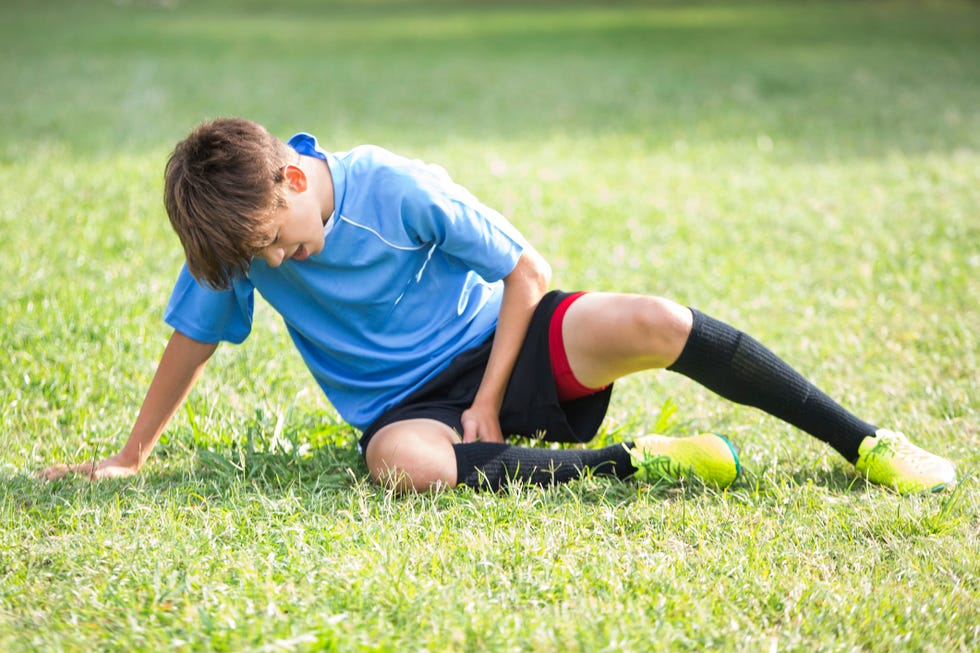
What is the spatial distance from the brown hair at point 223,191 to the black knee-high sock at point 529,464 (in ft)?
2.39

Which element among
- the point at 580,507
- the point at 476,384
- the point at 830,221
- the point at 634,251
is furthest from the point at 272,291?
the point at 830,221

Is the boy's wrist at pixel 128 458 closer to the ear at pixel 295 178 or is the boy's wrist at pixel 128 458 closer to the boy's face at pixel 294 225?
the boy's face at pixel 294 225

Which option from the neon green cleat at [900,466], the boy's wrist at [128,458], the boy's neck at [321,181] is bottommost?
the boy's wrist at [128,458]

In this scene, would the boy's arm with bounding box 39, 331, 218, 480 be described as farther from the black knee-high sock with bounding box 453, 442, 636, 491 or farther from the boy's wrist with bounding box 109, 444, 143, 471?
the black knee-high sock with bounding box 453, 442, 636, 491

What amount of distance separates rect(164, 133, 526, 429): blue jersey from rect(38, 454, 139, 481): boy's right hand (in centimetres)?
39

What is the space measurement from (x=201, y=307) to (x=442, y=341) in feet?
2.05

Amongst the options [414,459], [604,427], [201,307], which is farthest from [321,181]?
[604,427]

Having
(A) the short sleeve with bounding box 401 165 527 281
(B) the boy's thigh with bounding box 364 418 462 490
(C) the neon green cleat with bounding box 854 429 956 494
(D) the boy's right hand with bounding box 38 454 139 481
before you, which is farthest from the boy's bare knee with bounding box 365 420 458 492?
(C) the neon green cleat with bounding box 854 429 956 494

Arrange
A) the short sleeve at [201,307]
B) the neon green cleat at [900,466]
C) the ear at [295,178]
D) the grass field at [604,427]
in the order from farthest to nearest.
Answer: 1. the short sleeve at [201,307]
2. the neon green cleat at [900,466]
3. the ear at [295,178]
4. the grass field at [604,427]

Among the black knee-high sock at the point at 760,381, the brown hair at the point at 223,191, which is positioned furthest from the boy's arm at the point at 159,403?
the black knee-high sock at the point at 760,381

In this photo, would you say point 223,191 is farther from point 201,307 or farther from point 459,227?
point 459,227

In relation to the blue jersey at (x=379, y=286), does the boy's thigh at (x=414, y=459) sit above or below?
below

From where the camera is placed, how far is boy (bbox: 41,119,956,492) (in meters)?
2.54

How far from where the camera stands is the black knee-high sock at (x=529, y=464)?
2545 millimetres
